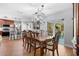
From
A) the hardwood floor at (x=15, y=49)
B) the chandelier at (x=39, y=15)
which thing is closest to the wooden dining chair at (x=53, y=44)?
the hardwood floor at (x=15, y=49)

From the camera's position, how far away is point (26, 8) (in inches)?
75.1

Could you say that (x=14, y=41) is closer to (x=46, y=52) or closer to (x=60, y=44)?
(x=46, y=52)

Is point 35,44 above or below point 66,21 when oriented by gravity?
below

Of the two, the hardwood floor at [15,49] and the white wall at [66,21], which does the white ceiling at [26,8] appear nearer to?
the white wall at [66,21]

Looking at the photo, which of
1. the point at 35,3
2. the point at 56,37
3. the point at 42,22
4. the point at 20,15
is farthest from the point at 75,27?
the point at 20,15

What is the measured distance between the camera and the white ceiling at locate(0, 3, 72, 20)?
74.2 inches

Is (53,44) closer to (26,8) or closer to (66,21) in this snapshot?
(66,21)

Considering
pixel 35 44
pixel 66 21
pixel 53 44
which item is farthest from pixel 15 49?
pixel 66 21

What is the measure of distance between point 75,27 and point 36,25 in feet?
2.17

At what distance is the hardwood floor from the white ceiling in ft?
1.48

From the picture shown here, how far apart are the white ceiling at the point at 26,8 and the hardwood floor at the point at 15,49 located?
452 mm

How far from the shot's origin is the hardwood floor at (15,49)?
6.19 ft

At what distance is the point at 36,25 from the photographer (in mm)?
1910

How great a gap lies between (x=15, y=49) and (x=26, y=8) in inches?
28.3
